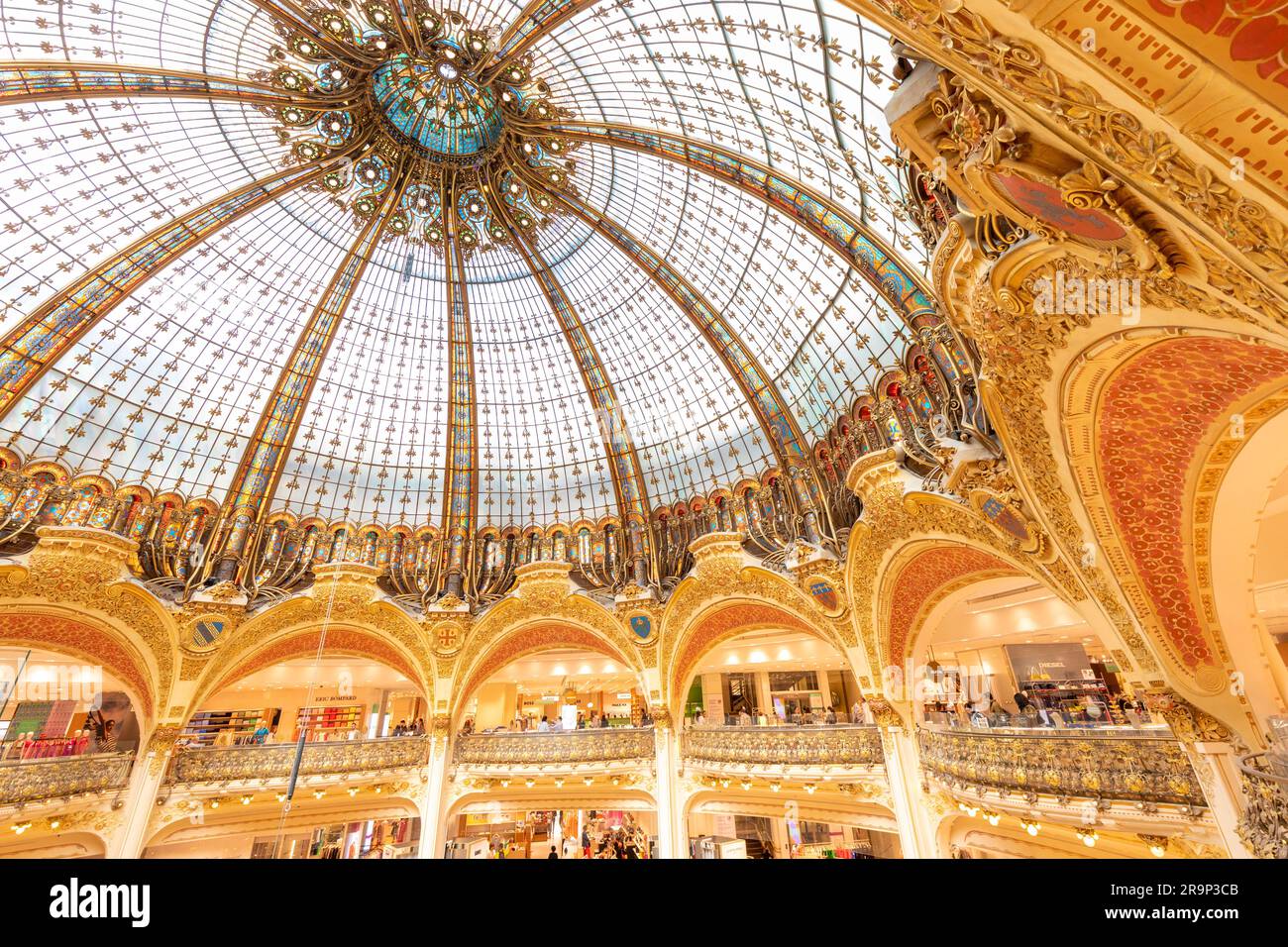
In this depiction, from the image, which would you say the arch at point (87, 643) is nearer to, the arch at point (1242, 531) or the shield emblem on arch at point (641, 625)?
the shield emblem on arch at point (641, 625)

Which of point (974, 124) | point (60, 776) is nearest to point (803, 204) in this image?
point (974, 124)

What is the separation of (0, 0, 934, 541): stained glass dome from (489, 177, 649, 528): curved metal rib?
0.13 metres

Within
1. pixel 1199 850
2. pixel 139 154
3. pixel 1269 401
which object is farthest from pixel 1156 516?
pixel 139 154

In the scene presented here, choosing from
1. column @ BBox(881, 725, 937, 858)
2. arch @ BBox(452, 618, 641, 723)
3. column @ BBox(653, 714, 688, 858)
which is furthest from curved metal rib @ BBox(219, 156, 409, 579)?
column @ BBox(881, 725, 937, 858)

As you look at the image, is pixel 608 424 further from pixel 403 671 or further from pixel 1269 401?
pixel 1269 401

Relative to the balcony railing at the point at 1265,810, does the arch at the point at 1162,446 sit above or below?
above

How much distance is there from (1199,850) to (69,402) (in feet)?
115

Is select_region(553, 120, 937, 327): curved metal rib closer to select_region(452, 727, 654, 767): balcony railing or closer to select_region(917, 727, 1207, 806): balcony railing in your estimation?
select_region(917, 727, 1207, 806): balcony railing

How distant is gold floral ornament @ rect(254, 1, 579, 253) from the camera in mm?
17719

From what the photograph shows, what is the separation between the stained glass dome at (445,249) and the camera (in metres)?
15.5

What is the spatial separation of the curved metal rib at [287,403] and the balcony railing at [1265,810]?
2827cm

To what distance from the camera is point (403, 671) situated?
28125 mm

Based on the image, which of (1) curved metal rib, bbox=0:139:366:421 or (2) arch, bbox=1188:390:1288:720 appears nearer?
(2) arch, bbox=1188:390:1288:720

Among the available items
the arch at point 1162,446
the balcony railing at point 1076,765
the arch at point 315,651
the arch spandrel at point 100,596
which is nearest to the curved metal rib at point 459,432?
the arch at point 315,651
